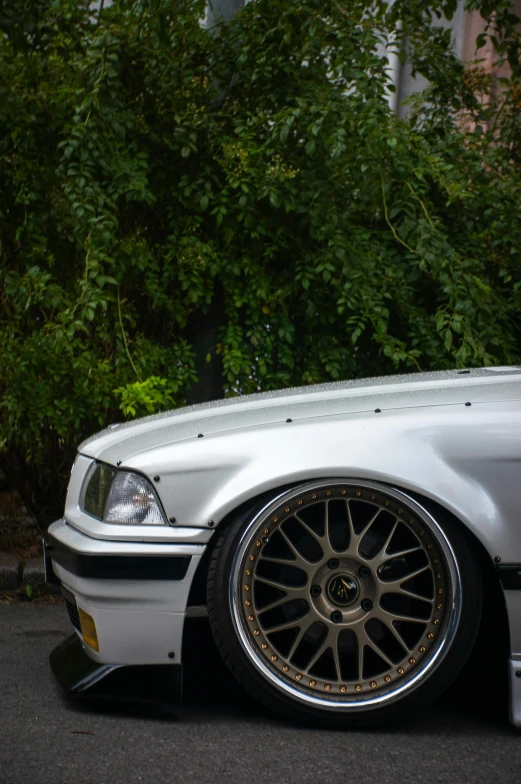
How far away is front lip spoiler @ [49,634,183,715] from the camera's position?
10.1ft

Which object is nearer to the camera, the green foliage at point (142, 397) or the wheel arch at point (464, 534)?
the wheel arch at point (464, 534)

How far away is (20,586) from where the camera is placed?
4836 millimetres

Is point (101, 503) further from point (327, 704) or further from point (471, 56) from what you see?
point (471, 56)

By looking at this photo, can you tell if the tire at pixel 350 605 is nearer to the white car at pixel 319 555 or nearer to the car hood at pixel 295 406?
the white car at pixel 319 555

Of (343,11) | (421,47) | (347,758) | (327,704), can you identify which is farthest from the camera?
(421,47)

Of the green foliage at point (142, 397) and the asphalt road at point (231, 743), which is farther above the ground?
the green foliage at point (142, 397)

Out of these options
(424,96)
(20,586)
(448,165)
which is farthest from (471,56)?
(20,586)

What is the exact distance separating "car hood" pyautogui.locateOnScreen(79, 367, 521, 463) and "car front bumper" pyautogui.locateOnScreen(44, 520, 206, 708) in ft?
1.02

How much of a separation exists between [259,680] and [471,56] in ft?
28.6

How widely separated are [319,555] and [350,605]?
173mm

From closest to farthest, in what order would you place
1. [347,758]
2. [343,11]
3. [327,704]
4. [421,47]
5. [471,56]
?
[347,758] < [327,704] < [343,11] < [421,47] < [471,56]

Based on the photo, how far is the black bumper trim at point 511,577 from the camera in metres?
2.98

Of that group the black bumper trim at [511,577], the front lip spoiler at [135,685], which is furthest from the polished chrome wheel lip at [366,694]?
the front lip spoiler at [135,685]

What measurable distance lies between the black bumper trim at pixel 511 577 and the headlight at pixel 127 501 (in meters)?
0.99
